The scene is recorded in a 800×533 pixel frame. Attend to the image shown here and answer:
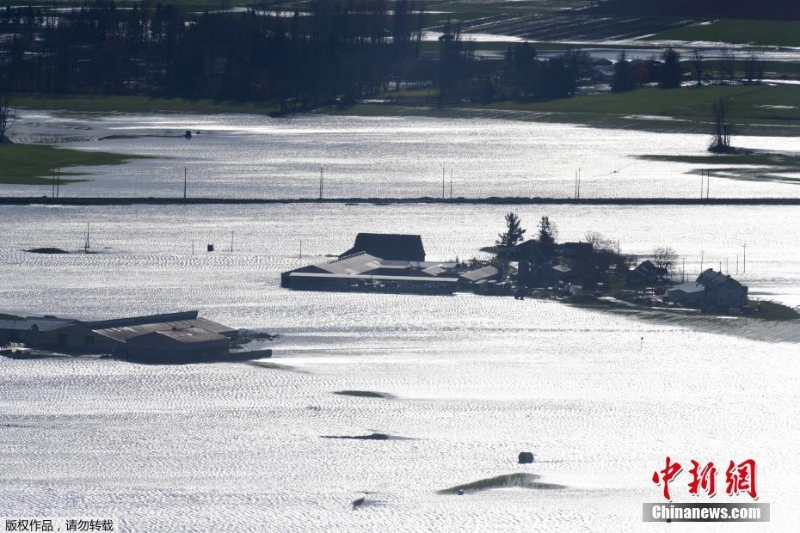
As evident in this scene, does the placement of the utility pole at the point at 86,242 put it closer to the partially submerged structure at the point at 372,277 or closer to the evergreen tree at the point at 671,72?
the partially submerged structure at the point at 372,277

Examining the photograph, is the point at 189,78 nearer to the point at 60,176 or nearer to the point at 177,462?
the point at 60,176

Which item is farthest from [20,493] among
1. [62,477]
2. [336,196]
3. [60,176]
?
[60,176]

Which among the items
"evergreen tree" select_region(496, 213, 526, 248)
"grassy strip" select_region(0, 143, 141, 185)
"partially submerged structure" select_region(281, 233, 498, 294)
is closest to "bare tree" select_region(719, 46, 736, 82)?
"grassy strip" select_region(0, 143, 141, 185)

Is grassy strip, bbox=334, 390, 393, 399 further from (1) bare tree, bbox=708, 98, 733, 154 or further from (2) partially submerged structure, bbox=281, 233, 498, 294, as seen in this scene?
(1) bare tree, bbox=708, 98, 733, 154

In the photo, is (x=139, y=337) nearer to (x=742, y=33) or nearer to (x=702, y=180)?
(x=702, y=180)

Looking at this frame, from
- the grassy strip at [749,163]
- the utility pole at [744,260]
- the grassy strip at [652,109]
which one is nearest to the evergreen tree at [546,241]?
the utility pole at [744,260]
